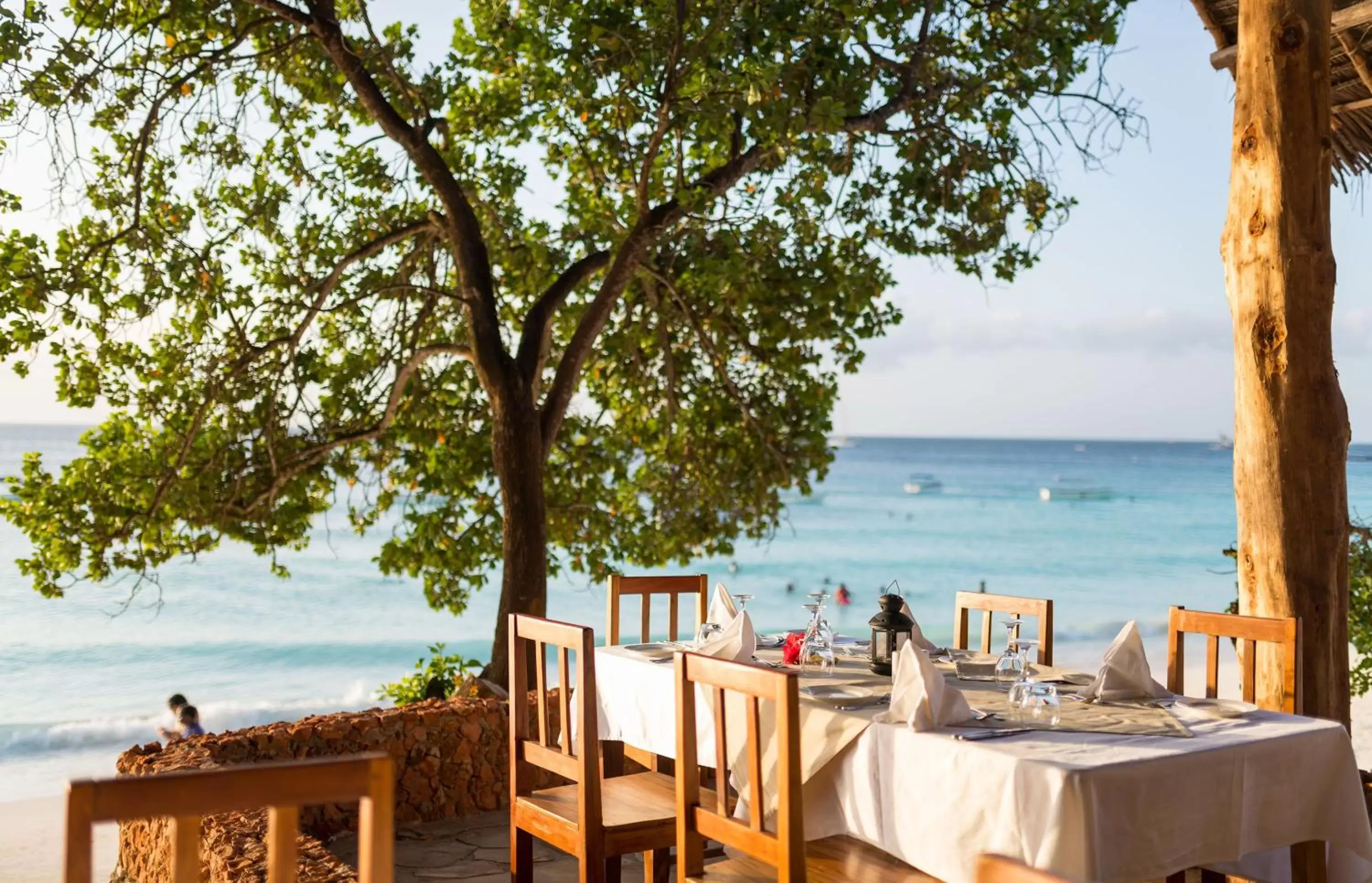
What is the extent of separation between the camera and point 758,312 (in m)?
6.63

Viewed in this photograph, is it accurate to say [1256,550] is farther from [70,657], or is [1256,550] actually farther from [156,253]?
[70,657]

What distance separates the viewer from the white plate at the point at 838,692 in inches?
118

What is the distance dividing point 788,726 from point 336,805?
10.1 feet

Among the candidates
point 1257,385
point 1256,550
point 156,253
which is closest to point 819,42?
point 1257,385

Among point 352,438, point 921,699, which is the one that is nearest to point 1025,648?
point 921,699

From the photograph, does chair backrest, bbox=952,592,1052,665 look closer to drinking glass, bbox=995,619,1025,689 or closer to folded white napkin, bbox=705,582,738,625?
drinking glass, bbox=995,619,1025,689

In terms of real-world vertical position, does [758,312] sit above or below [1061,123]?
below

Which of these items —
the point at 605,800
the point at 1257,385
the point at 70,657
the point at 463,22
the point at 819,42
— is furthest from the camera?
the point at 70,657

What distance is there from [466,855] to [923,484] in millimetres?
35904

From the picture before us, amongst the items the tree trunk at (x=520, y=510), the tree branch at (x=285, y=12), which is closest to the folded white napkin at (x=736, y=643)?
the tree trunk at (x=520, y=510)

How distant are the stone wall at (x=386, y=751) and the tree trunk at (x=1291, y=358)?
307cm

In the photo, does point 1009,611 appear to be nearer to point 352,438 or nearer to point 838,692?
point 838,692

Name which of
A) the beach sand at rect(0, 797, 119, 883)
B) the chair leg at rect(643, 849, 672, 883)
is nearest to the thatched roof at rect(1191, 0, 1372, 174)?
the chair leg at rect(643, 849, 672, 883)

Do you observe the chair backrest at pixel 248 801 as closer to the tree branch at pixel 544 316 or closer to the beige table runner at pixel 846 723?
the beige table runner at pixel 846 723
